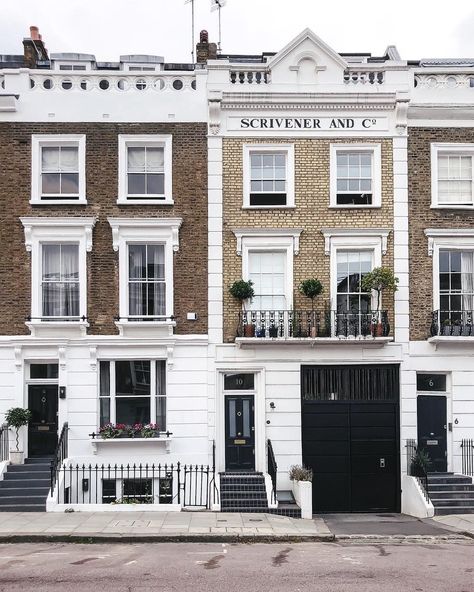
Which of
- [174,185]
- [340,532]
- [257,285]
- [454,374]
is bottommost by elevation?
[340,532]

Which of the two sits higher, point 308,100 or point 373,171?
point 308,100

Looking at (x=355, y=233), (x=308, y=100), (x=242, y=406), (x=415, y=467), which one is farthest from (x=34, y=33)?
(x=415, y=467)

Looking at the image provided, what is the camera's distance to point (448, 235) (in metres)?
22.0

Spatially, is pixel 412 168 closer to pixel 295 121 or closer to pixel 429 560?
pixel 295 121

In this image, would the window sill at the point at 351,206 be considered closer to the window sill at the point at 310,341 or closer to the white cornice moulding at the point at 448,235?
the white cornice moulding at the point at 448,235

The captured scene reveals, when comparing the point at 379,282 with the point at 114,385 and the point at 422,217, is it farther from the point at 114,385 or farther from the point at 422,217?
the point at 114,385

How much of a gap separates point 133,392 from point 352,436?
5811 mm

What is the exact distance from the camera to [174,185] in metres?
22.0

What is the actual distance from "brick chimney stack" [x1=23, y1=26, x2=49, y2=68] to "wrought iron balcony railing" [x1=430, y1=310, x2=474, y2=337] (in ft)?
45.2

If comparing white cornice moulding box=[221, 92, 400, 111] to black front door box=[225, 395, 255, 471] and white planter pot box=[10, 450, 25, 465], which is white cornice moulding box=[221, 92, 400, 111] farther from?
white planter pot box=[10, 450, 25, 465]

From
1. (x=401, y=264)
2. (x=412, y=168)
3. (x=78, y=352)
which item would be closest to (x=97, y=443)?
(x=78, y=352)

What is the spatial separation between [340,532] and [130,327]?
7457 millimetres

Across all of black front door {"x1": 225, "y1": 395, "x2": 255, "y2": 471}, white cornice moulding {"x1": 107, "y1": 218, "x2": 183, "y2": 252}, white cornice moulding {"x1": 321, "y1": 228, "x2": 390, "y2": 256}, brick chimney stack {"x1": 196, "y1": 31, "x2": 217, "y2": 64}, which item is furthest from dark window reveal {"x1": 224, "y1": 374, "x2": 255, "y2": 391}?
brick chimney stack {"x1": 196, "y1": 31, "x2": 217, "y2": 64}

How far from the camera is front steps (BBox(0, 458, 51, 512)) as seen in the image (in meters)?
19.3
